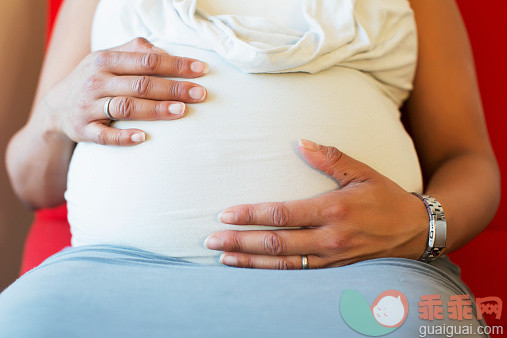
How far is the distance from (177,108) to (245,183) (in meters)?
0.15

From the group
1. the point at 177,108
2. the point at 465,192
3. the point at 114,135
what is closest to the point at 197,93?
the point at 177,108

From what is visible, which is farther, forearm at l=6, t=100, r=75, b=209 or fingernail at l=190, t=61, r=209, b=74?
forearm at l=6, t=100, r=75, b=209

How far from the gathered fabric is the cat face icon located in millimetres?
370

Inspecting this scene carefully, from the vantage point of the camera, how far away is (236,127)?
703 mm

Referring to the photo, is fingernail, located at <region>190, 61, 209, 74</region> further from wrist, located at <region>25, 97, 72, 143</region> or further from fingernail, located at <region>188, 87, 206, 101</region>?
wrist, located at <region>25, 97, 72, 143</region>

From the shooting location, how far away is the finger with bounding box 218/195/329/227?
65 centimetres

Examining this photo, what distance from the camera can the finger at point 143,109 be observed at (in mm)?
709

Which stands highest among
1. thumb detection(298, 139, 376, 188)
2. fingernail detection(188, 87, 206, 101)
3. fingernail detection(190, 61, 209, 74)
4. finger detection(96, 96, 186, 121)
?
fingernail detection(190, 61, 209, 74)

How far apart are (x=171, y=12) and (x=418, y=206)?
1.65 feet

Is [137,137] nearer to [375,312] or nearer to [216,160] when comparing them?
[216,160]

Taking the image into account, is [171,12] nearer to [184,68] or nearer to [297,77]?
[184,68]

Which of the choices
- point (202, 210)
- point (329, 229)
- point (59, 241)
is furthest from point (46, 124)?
point (329, 229)

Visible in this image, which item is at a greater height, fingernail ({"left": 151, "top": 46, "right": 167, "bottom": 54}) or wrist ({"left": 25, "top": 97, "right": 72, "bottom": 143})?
fingernail ({"left": 151, "top": 46, "right": 167, "bottom": 54})

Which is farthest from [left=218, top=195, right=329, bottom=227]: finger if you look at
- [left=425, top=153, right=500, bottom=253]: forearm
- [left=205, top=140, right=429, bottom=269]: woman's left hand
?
[left=425, top=153, right=500, bottom=253]: forearm
